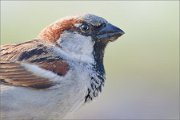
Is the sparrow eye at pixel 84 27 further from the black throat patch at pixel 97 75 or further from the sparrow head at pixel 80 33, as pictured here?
the black throat patch at pixel 97 75

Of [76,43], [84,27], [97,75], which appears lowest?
[97,75]

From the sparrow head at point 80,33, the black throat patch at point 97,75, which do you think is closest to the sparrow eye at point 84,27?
the sparrow head at point 80,33

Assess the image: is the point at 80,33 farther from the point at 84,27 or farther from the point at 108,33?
the point at 108,33

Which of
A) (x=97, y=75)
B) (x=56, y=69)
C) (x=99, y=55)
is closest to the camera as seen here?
(x=56, y=69)

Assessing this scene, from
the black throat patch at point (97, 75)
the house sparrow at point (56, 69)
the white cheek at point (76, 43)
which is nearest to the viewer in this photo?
the house sparrow at point (56, 69)

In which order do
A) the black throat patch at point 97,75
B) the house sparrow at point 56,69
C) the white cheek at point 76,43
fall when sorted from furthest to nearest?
the white cheek at point 76,43, the black throat patch at point 97,75, the house sparrow at point 56,69

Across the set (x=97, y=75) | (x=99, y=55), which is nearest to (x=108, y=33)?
(x=99, y=55)

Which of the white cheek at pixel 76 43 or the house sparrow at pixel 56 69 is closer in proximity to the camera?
the house sparrow at pixel 56 69
